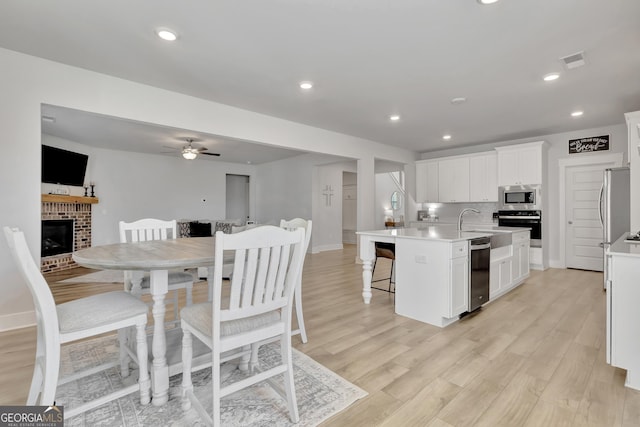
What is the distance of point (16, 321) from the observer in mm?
2785

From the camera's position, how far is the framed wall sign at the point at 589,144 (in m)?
5.16

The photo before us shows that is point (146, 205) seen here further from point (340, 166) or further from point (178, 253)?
point (178, 253)

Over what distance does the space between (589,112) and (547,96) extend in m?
1.25

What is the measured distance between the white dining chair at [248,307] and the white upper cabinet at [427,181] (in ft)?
19.6

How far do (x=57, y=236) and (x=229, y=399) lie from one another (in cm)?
616

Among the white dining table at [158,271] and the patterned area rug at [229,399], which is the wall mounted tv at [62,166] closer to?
the patterned area rug at [229,399]

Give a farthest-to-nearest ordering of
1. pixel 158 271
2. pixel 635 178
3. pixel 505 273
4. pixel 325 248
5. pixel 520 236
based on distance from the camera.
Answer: pixel 325 248
pixel 520 236
pixel 505 273
pixel 635 178
pixel 158 271

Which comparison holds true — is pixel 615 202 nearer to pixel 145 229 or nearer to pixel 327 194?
pixel 327 194

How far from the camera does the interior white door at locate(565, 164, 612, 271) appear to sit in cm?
529

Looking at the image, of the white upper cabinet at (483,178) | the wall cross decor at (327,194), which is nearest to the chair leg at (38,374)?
→ the white upper cabinet at (483,178)

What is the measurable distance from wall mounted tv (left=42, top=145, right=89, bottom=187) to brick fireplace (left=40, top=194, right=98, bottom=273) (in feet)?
1.16

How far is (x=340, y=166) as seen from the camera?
27.6 feet

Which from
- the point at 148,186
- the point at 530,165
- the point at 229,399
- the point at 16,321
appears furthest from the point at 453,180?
the point at 148,186

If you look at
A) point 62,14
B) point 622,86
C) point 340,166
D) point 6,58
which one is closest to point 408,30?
point 62,14
